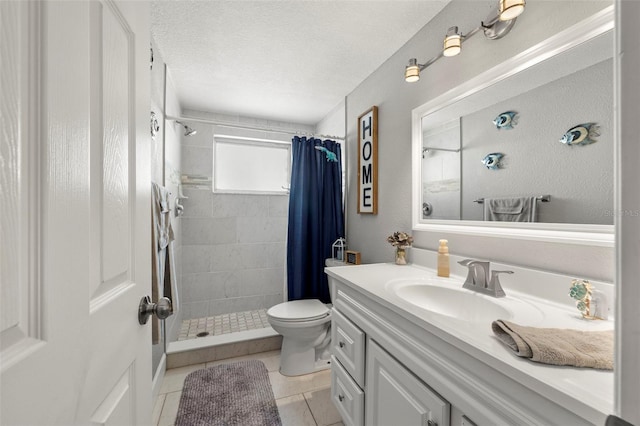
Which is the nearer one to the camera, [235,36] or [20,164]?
[20,164]

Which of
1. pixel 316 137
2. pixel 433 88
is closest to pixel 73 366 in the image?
pixel 433 88

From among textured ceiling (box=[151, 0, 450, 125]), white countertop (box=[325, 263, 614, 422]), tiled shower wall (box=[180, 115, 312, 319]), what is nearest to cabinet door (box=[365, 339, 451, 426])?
white countertop (box=[325, 263, 614, 422])

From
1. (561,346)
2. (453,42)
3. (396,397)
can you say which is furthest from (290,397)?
(453,42)

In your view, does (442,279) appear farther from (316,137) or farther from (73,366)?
(316,137)

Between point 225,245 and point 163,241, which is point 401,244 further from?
point 225,245

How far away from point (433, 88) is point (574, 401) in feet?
4.76

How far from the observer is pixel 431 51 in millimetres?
1455

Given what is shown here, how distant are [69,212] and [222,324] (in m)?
2.54

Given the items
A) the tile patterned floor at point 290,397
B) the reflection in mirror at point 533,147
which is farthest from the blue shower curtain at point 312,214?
the reflection in mirror at point 533,147

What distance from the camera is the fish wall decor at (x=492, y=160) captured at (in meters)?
1.14

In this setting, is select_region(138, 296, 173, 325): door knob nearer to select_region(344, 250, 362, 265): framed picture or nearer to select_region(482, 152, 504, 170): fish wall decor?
select_region(482, 152, 504, 170): fish wall decor

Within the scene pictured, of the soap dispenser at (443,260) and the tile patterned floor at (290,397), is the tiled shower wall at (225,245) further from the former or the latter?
the soap dispenser at (443,260)

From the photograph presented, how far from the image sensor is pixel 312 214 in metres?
2.37

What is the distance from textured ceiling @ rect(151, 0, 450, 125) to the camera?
54.4 inches
